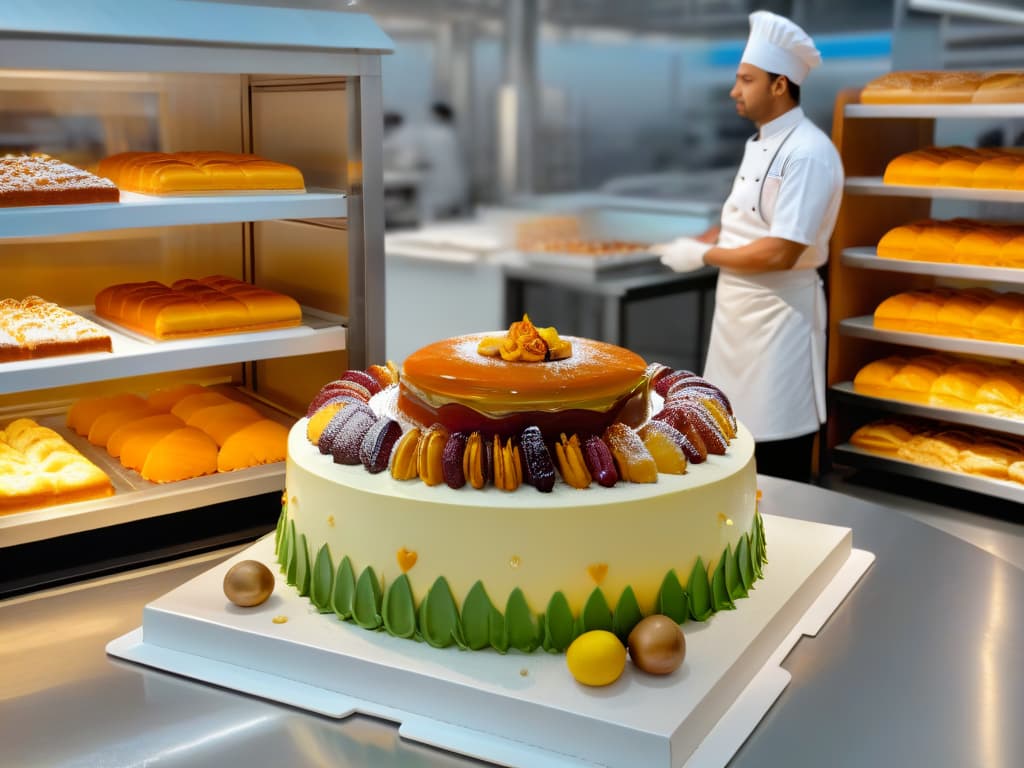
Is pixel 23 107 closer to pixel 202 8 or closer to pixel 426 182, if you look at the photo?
pixel 202 8

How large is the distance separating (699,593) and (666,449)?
0.24 m

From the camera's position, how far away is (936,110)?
11.8 ft

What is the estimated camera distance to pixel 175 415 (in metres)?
2.50

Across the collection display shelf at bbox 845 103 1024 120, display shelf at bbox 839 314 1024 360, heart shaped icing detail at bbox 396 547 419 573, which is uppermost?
display shelf at bbox 845 103 1024 120

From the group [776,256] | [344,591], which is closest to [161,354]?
[344,591]

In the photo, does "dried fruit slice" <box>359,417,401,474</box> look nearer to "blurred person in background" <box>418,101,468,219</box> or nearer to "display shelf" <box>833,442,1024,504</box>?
"display shelf" <box>833,442,1024,504</box>

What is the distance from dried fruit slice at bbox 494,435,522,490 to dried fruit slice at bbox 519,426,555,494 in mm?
15

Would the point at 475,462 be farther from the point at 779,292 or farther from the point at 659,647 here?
the point at 779,292

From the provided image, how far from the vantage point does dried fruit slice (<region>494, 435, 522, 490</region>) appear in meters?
1.69

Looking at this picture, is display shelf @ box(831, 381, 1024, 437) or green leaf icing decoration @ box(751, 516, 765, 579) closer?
green leaf icing decoration @ box(751, 516, 765, 579)

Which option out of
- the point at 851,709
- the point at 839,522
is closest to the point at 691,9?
the point at 839,522

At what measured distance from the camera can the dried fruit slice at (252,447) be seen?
231 cm

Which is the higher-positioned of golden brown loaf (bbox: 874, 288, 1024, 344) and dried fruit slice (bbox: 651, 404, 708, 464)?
dried fruit slice (bbox: 651, 404, 708, 464)

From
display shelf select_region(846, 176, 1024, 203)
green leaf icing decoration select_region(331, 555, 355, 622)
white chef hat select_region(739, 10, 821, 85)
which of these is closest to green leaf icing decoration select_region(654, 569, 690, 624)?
green leaf icing decoration select_region(331, 555, 355, 622)
